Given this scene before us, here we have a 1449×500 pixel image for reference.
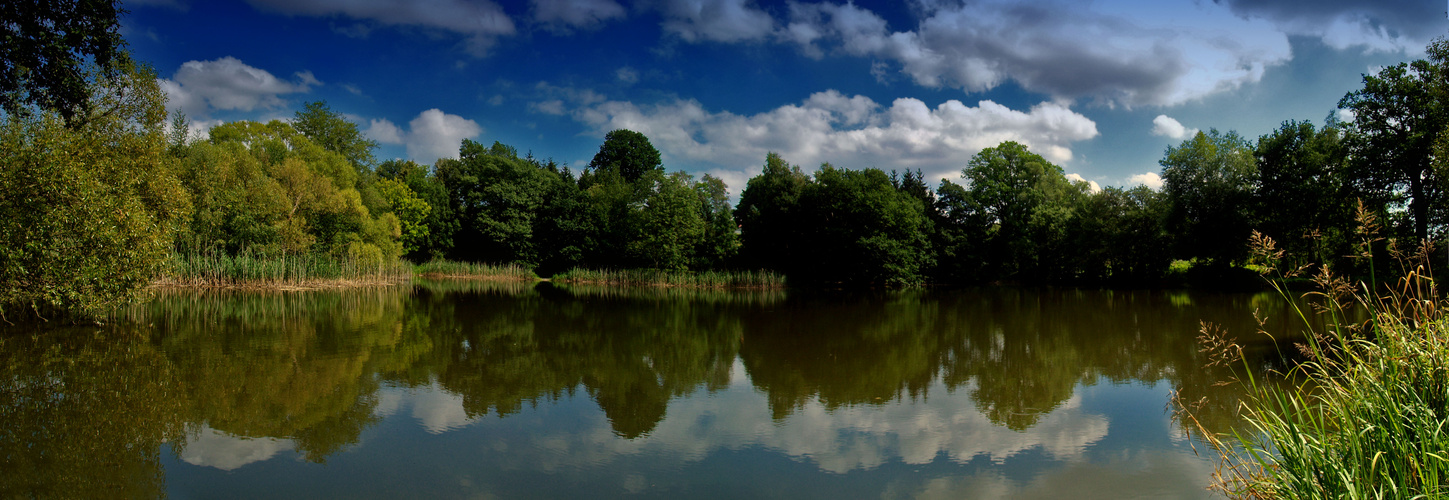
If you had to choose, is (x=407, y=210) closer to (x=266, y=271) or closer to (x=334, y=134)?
(x=334, y=134)

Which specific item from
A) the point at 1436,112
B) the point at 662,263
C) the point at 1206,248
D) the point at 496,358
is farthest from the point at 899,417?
the point at 1206,248

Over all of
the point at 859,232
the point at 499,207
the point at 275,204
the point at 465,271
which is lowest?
the point at 465,271

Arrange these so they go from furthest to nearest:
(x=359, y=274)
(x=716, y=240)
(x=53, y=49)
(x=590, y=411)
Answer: (x=716, y=240)
(x=359, y=274)
(x=53, y=49)
(x=590, y=411)

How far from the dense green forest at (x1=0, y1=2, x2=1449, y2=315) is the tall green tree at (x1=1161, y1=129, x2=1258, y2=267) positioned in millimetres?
87

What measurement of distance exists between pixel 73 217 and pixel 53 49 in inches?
98.1

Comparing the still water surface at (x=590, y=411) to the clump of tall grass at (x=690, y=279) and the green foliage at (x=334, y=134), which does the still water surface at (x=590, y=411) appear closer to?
the clump of tall grass at (x=690, y=279)

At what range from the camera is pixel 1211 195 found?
92.2 feet

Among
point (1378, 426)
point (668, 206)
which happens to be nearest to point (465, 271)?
point (668, 206)

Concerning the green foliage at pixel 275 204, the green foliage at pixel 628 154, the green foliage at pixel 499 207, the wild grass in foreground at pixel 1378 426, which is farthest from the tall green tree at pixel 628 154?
the wild grass in foreground at pixel 1378 426

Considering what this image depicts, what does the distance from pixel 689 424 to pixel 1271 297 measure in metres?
25.2

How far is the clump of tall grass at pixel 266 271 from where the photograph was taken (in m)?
20.3

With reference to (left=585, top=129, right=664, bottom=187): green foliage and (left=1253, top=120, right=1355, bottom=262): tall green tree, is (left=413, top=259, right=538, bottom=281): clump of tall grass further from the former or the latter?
(left=1253, top=120, right=1355, bottom=262): tall green tree

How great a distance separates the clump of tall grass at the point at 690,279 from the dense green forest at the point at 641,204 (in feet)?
3.64

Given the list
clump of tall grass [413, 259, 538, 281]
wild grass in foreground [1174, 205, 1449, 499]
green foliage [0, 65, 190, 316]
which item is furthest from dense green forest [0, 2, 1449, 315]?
wild grass in foreground [1174, 205, 1449, 499]
